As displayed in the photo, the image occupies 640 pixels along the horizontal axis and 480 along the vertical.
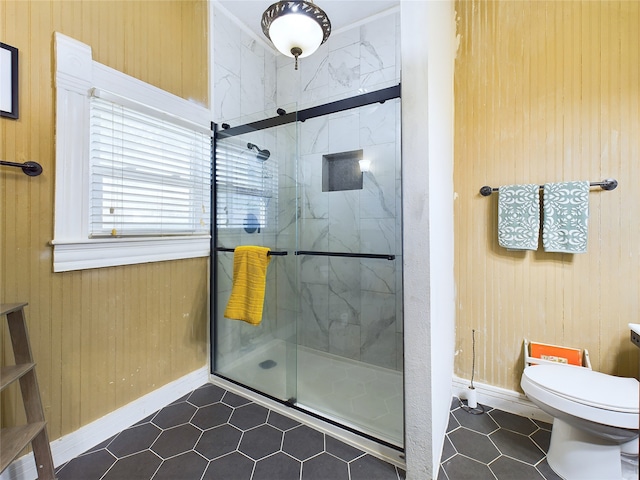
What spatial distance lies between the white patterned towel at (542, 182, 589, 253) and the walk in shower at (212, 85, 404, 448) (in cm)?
79

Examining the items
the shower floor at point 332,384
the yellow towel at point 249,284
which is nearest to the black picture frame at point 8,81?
the yellow towel at point 249,284

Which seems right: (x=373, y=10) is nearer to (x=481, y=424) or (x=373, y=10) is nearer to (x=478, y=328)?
(x=478, y=328)

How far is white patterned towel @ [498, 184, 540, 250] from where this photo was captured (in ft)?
5.29

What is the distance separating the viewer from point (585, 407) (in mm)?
1157

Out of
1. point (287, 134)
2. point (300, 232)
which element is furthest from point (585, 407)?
point (287, 134)

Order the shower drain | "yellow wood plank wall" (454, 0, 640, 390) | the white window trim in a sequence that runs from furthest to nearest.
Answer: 1. the shower drain
2. "yellow wood plank wall" (454, 0, 640, 390)
3. the white window trim

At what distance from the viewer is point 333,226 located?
79.1 inches

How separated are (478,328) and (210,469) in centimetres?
167

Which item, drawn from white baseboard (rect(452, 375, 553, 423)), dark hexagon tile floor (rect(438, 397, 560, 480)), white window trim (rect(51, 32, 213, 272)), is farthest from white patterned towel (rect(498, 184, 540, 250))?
white window trim (rect(51, 32, 213, 272))

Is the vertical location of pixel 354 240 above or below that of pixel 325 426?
above

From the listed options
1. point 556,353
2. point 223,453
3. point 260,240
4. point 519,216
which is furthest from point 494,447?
point 260,240

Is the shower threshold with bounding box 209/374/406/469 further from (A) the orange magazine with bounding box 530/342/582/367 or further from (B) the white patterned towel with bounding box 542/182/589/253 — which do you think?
(B) the white patterned towel with bounding box 542/182/589/253

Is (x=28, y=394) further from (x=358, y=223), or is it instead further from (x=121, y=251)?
(x=358, y=223)

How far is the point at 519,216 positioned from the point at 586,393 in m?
0.89
